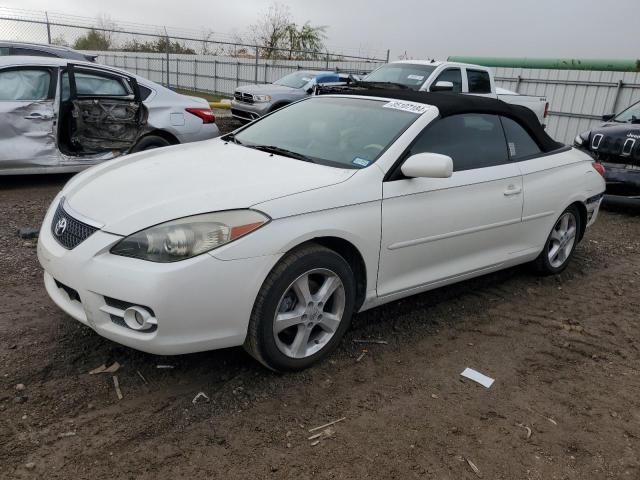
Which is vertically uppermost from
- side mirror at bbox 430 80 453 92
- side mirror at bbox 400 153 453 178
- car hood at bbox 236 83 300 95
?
side mirror at bbox 430 80 453 92

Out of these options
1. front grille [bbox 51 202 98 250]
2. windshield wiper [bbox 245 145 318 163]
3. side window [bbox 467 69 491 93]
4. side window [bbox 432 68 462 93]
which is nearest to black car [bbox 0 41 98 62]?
side window [bbox 432 68 462 93]

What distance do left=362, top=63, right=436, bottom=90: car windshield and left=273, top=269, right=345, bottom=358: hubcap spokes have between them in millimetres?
8032

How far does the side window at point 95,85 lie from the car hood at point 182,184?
3.54m

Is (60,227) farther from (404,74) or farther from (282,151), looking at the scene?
(404,74)

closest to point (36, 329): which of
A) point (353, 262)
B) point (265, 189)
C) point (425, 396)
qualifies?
point (265, 189)

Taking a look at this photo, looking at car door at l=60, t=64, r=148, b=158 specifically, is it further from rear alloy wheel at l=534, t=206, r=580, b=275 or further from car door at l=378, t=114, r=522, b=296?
rear alloy wheel at l=534, t=206, r=580, b=275

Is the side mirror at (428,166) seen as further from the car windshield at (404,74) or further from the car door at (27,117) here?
the car windshield at (404,74)

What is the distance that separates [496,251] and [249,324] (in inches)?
86.5

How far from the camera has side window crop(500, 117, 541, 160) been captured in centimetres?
435

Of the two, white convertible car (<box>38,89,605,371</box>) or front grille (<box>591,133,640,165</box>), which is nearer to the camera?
white convertible car (<box>38,89,605,371</box>)

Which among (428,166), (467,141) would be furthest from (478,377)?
(467,141)

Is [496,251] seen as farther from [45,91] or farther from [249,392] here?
[45,91]

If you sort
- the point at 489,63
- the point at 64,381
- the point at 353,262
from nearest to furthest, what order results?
the point at 64,381 → the point at 353,262 → the point at 489,63

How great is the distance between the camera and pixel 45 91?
21.2ft
